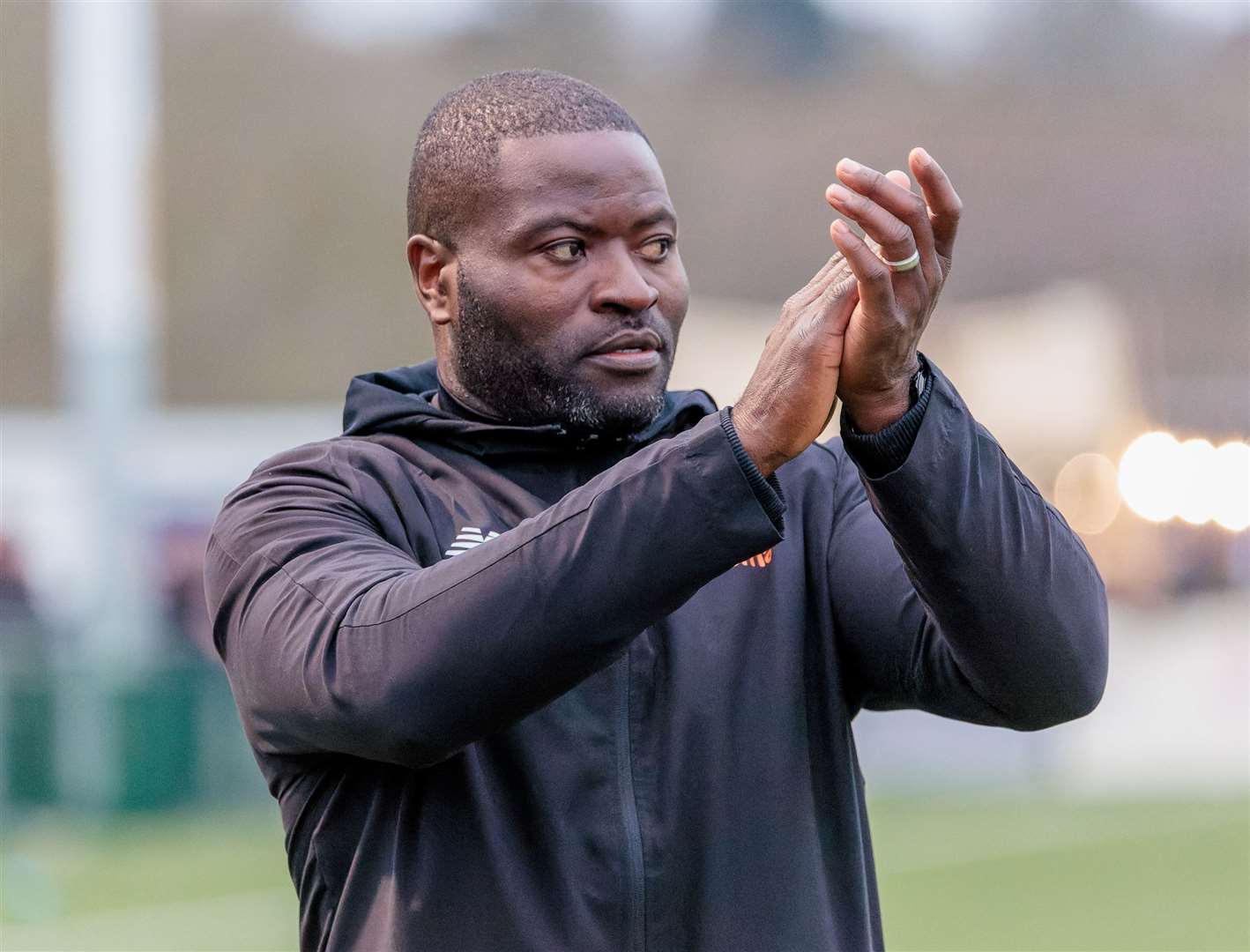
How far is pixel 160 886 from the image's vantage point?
36.9 feet

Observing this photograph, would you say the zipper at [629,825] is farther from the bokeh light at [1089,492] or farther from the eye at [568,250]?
the bokeh light at [1089,492]

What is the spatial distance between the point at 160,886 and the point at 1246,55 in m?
30.5

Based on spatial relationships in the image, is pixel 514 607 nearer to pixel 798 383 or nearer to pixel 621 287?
pixel 798 383

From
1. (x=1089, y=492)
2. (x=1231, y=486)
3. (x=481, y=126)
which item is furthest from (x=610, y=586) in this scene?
(x=1089, y=492)

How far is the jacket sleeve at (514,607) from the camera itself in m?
2.03

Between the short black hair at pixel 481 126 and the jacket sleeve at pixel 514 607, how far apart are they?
677mm

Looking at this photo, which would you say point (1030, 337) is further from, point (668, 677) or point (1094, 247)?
point (668, 677)

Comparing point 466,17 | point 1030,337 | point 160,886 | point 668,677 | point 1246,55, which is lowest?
point 160,886

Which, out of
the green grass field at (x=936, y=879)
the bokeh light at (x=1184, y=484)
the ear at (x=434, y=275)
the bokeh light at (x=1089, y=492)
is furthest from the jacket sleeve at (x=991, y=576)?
the bokeh light at (x=1089, y=492)

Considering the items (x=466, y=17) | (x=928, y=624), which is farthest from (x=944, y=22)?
(x=928, y=624)

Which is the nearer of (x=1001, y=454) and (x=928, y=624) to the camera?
(x=1001, y=454)

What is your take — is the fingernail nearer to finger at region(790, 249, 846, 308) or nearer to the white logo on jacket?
finger at region(790, 249, 846, 308)

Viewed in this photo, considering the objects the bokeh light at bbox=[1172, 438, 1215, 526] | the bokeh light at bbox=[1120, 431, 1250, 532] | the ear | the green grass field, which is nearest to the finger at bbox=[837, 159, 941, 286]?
the ear

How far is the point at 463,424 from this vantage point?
2582mm
